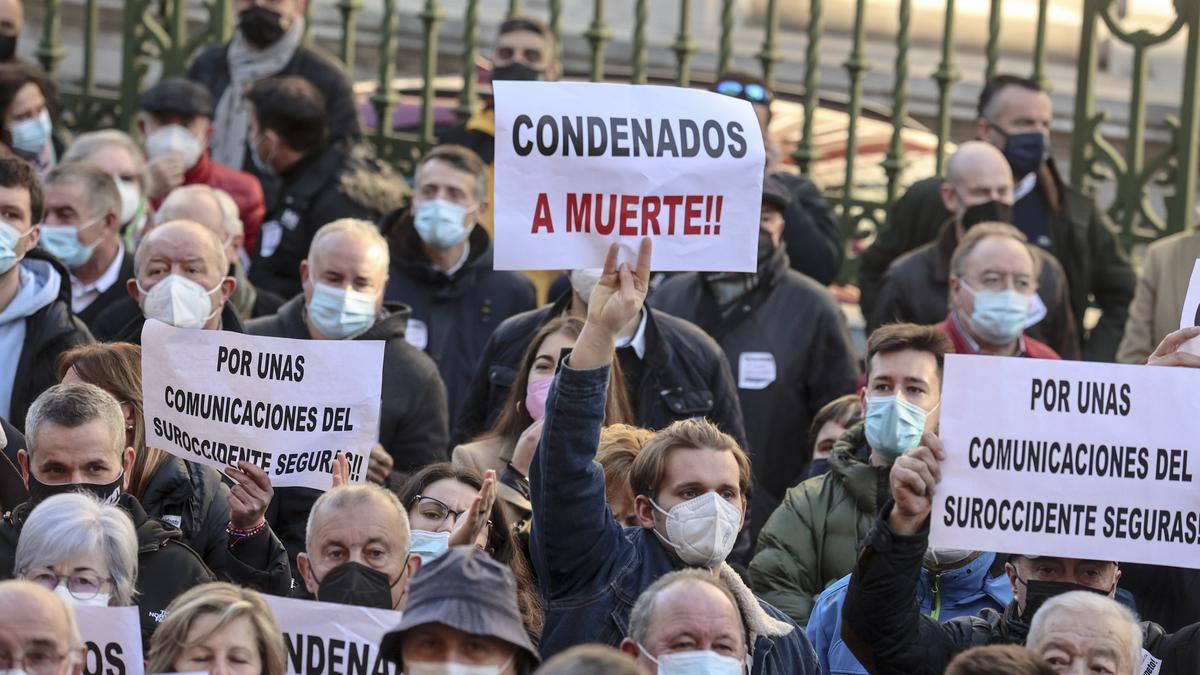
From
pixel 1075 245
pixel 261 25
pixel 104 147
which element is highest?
pixel 261 25

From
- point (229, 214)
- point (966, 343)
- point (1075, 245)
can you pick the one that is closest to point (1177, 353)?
point (966, 343)

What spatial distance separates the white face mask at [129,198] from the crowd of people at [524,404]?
0.6 inches

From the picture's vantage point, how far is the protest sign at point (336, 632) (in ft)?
20.2

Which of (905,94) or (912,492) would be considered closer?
(912,492)

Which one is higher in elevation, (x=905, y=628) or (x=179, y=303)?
(x=179, y=303)

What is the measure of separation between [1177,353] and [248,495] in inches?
108

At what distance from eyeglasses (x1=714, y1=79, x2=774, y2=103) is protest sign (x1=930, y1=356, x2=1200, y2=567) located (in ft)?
13.7

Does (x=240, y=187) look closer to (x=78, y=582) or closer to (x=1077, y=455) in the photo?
(x=78, y=582)

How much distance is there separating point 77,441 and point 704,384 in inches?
99.6

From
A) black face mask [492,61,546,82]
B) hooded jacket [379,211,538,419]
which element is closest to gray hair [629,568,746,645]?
hooded jacket [379,211,538,419]

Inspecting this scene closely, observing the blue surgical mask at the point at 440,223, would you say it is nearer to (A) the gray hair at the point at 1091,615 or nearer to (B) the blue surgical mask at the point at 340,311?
(B) the blue surgical mask at the point at 340,311

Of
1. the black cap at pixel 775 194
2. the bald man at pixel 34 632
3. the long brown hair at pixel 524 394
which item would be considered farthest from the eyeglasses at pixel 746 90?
the bald man at pixel 34 632

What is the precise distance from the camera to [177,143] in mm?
11141

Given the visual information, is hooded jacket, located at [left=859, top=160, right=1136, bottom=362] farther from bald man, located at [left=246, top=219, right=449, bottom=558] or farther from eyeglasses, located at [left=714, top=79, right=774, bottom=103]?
bald man, located at [left=246, top=219, right=449, bottom=558]
